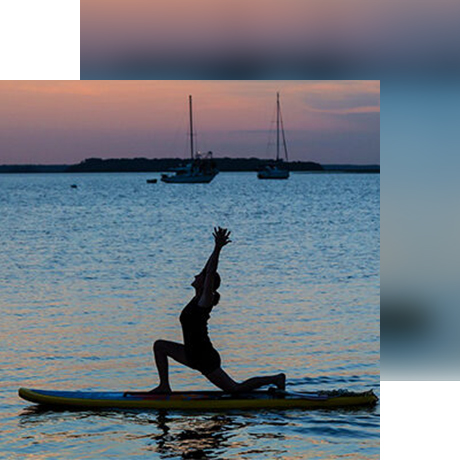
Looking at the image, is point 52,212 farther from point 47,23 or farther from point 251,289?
point 47,23

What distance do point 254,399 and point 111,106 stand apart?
6.98m

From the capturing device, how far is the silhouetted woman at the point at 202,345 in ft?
21.2

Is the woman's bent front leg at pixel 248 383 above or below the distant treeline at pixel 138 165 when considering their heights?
below

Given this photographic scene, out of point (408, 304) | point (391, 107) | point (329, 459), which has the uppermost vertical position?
point (391, 107)

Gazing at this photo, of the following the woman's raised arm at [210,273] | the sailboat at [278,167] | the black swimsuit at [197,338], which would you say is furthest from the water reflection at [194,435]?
the sailboat at [278,167]

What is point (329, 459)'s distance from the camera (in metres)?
5.99

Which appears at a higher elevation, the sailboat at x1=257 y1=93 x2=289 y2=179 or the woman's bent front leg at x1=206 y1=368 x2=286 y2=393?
the sailboat at x1=257 y1=93 x2=289 y2=179

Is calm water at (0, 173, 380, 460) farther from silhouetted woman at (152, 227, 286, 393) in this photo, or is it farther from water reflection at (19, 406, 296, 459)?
silhouetted woman at (152, 227, 286, 393)

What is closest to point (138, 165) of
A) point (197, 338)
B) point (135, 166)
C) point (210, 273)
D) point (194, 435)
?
point (135, 166)

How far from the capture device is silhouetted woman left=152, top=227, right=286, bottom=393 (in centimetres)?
646

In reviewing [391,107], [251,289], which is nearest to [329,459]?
[391,107]

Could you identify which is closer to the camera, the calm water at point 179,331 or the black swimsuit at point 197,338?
the calm water at point 179,331

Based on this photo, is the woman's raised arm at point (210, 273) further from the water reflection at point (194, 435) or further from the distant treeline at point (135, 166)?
the distant treeline at point (135, 166)

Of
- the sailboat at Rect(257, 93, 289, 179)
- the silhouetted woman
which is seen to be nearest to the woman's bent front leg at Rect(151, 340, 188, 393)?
the silhouetted woman
